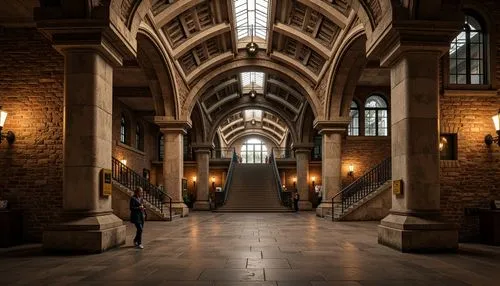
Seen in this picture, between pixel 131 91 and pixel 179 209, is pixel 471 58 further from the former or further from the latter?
pixel 131 91

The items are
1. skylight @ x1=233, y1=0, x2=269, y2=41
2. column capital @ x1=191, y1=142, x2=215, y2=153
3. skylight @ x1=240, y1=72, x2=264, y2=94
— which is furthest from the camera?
skylight @ x1=240, y1=72, x2=264, y2=94

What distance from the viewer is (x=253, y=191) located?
30531 mm

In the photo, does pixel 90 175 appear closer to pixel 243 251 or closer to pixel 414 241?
pixel 243 251

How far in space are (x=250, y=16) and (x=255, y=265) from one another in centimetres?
1664

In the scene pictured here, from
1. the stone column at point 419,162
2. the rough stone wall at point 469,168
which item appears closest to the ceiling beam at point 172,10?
the stone column at point 419,162

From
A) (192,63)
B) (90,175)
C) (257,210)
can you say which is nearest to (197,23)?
(192,63)

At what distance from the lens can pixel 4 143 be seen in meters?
11.0

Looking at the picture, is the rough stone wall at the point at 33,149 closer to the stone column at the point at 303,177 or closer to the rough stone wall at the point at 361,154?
the rough stone wall at the point at 361,154

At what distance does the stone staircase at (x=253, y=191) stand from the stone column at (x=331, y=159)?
6133 mm

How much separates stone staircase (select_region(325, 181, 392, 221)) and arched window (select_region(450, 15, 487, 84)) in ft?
22.8

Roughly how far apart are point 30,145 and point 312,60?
46.5ft

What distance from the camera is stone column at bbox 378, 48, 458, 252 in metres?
9.09

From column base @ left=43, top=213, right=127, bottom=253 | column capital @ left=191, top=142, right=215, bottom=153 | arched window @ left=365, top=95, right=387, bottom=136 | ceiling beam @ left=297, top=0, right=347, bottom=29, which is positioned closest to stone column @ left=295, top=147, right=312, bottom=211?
column capital @ left=191, top=142, right=215, bottom=153

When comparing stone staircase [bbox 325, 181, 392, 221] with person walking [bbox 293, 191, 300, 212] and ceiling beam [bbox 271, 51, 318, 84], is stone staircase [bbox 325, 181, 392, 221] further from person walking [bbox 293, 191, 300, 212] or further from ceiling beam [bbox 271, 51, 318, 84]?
person walking [bbox 293, 191, 300, 212]
